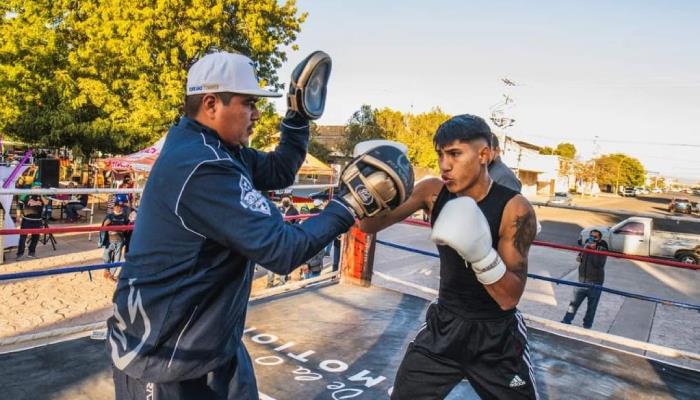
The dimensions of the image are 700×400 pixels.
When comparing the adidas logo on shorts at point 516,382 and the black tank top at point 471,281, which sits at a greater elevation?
the black tank top at point 471,281

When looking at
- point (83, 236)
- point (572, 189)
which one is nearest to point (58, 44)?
point (83, 236)

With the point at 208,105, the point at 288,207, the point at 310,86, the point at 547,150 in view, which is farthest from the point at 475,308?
the point at 547,150

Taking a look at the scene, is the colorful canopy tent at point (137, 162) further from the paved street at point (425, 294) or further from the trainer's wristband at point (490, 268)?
the trainer's wristband at point (490, 268)

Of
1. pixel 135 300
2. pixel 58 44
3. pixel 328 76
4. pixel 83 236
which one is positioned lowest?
pixel 83 236

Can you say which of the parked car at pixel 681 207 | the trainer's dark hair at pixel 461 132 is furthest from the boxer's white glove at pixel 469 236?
the parked car at pixel 681 207

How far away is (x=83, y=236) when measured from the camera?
439 inches

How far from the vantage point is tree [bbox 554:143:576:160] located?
86000 millimetres

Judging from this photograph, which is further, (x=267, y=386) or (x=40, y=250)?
(x=40, y=250)

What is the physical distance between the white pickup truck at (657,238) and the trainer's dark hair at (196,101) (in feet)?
41.4

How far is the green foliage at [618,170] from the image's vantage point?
59.7 m

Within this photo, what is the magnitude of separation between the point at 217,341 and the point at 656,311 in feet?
27.0

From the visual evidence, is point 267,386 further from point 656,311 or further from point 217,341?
point 656,311

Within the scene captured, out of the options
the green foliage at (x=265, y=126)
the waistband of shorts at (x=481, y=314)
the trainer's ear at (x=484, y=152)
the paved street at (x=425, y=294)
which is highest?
the green foliage at (x=265, y=126)

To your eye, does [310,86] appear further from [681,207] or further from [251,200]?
[681,207]
